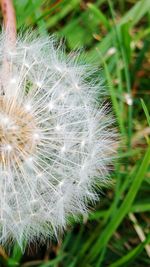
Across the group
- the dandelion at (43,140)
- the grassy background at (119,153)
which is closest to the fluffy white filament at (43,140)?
the dandelion at (43,140)

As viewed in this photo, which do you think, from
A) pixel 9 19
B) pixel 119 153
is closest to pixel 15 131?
pixel 9 19

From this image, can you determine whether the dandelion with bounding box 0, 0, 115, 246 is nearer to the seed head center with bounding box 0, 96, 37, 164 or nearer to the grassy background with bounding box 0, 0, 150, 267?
the seed head center with bounding box 0, 96, 37, 164

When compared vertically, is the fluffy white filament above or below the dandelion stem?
below

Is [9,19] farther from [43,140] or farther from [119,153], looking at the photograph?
[119,153]

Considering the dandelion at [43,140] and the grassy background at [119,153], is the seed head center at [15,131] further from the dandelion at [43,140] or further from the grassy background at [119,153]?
the grassy background at [119,153]

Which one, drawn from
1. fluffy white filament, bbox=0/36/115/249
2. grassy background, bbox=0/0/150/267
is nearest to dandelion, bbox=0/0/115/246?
fluffy white filament, bbox=0/36/115/249

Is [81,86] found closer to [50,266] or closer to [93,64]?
[93,64]
